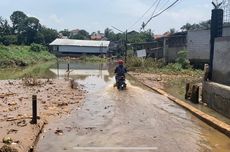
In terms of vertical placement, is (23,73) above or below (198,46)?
below

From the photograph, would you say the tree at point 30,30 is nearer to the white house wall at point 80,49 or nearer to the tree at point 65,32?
the white house wall at point 80,49

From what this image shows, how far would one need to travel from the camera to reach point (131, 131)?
1193 centimetres

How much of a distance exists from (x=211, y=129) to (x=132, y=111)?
3802 mm

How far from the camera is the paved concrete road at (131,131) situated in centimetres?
1012

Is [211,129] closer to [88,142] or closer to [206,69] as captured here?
[88,142]

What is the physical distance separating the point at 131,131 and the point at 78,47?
95.2m

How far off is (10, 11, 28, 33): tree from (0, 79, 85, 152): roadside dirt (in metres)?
89.2

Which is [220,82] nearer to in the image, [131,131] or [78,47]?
[131,131]

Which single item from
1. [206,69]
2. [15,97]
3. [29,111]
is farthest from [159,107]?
[15,97]

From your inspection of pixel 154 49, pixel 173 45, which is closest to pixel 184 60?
pixel 173 45

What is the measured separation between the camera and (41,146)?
A: 9.95m

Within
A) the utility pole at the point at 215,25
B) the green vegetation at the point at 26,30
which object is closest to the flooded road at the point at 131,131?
the utility pole at the point at 215,25

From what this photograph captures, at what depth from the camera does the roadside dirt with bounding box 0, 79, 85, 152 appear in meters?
10.3

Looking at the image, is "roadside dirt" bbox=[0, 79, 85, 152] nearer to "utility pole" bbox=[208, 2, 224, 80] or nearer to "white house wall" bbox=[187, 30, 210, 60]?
"utility pole" bbox=[208, 2, 224, 80]
